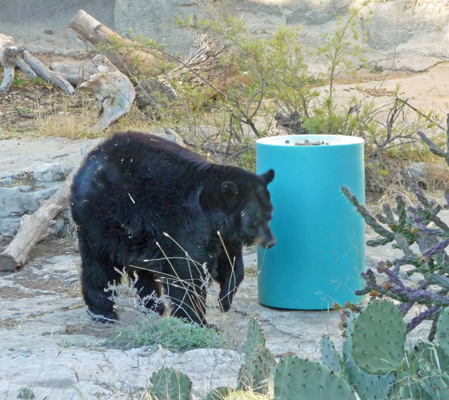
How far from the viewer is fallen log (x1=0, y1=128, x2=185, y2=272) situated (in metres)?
6.33

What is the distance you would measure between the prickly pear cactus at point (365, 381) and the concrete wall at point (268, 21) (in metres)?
13.3

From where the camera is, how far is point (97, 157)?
471 centimetres

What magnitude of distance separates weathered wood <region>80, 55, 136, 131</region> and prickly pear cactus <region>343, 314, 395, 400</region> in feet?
24.5

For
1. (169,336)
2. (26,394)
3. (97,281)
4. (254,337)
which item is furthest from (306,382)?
(97,281)

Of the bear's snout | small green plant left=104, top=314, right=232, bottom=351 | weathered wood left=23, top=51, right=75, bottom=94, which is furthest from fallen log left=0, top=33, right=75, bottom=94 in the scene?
small green plant left=104, top=314, right=232, bottom=351

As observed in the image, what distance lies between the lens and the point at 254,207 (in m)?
4.62

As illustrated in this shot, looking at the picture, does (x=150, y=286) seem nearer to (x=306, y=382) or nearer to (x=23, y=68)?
(x=306, y=382)

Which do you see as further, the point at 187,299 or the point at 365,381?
the point at 187,299

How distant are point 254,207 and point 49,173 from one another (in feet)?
13.0

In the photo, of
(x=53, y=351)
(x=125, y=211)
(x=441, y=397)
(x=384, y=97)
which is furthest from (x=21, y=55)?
(x=441, y=397)

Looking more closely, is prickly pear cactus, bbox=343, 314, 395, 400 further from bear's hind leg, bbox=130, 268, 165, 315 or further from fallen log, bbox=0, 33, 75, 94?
fallen log, bbox=0, 33, 75, 94

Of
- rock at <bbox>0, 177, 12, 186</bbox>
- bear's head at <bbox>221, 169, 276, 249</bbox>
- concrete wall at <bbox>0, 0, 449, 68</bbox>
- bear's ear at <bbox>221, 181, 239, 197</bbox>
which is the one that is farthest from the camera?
concrete wall at <bbox>0, 0, 449, 68</bbox>

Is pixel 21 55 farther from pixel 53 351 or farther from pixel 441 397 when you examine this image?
pixel 441 397

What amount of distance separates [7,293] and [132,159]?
206 centimetres
